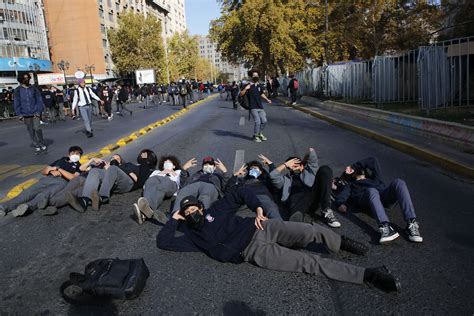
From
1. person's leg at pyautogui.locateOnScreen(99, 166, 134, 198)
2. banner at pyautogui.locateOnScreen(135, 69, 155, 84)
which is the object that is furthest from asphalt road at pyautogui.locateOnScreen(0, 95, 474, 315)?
banner at pyautogui.locateOnScreen(135, 69, 155, 84)

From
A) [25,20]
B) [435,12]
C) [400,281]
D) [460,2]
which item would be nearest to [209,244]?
[400,281]

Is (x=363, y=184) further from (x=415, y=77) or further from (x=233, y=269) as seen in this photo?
(x=415, y=77)

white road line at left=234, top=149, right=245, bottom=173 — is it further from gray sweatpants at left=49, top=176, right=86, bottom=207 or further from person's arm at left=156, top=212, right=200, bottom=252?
person's arm at left=156, top=212, right=200, bottom=252

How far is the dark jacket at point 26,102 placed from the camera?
1054 centimetres

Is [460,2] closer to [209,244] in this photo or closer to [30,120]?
[30,120]

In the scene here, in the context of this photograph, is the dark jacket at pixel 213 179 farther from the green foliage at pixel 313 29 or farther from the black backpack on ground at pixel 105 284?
the green foliage at pixel 313 29

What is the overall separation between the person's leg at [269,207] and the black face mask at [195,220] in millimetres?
908

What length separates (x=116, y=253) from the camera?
160 inches

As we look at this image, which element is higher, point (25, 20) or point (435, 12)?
point (25, 20)

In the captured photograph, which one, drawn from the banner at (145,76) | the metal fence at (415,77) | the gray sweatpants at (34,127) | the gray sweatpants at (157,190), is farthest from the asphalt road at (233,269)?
the banner at (145,76)

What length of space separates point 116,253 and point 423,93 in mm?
10917

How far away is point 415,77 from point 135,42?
5434 cm

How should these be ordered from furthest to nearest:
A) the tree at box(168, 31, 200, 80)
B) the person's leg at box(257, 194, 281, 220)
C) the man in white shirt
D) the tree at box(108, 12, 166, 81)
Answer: the tree at box(168, 31, 200, 80) < the tree at box(108, 12, 166, 81) < the man in white shirt < the person's leg at box(257, 194, 281, 220)

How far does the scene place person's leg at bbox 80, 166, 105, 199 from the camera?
5575 mm
